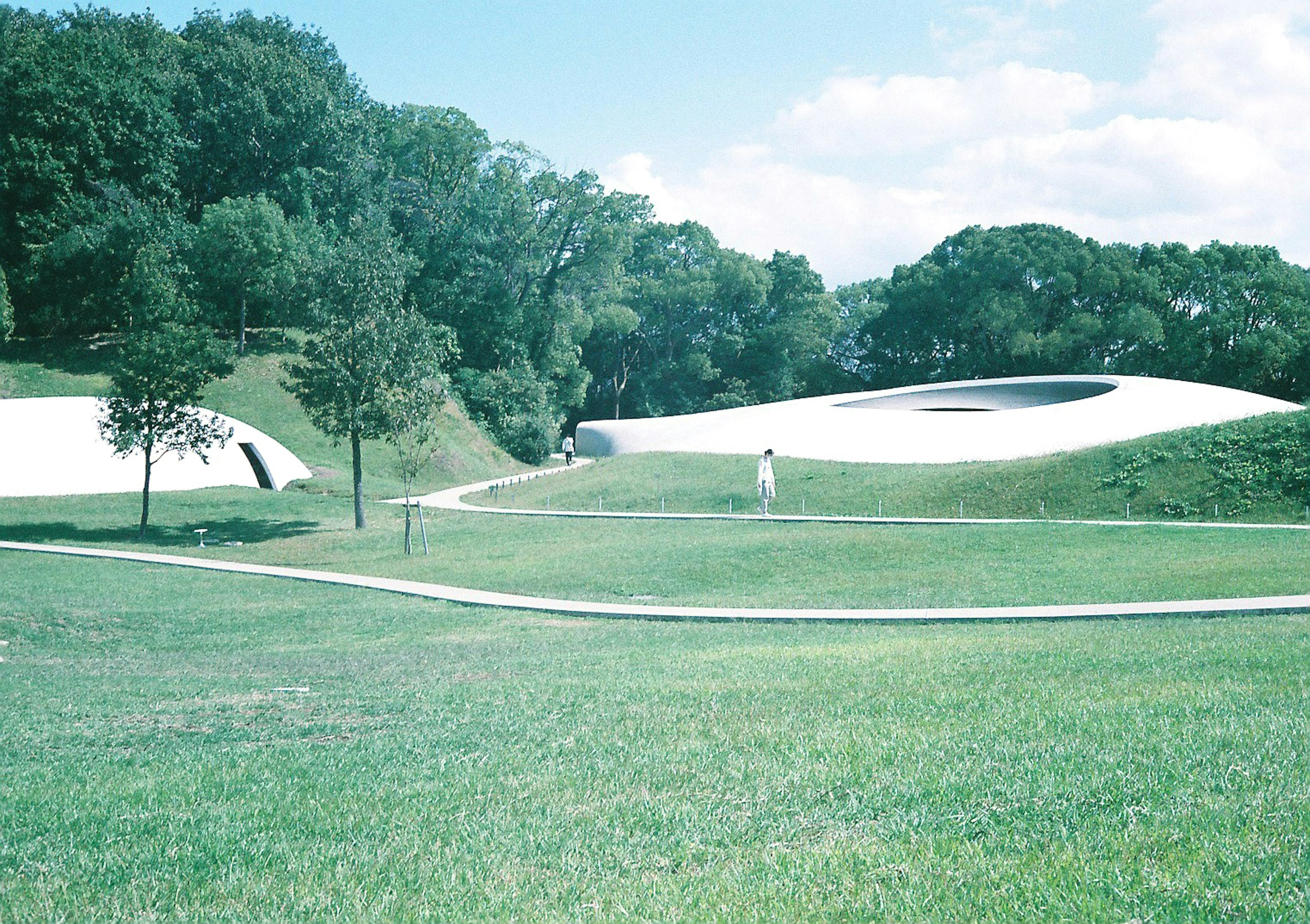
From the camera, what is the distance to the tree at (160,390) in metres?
31.1

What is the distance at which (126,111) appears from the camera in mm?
55500

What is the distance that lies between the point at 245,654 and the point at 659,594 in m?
7.86

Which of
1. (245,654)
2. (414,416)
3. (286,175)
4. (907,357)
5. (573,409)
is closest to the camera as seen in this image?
(245,654)

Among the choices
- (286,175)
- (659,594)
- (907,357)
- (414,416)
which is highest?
(286,175)

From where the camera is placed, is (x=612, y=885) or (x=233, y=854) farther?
(x=233, y=854)

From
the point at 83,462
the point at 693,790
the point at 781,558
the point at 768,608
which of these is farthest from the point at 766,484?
the point at 83,462

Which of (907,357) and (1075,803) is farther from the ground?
(907,357)

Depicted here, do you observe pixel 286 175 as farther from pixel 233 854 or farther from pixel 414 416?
pixel 233 854

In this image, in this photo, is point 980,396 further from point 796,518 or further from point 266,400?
point 266,400

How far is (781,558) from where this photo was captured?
21.1m

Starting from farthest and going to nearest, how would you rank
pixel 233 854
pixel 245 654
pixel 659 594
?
pixel 659 594 < pixel 245 654 < pixel 233 854

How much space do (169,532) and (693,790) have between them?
30.9 metres

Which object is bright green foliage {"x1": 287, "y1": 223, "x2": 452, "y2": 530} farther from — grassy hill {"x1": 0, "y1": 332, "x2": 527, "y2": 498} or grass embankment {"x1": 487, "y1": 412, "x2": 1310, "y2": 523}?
grassy hill {"x1": 0, "y1": 332, "x2": 527, "y2": 498}

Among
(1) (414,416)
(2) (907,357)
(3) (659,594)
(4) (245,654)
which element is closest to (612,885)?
(4) (245,654)
